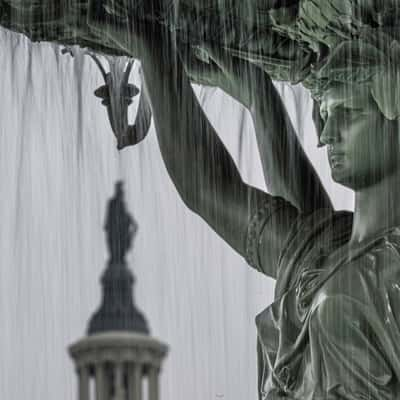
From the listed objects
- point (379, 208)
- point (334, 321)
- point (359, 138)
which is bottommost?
point (334, 321)

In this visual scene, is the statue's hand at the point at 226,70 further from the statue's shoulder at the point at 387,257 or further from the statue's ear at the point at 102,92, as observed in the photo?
the statue's shoulder at the point at 387,257

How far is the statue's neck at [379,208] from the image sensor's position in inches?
233

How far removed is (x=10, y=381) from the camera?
25.4 feet

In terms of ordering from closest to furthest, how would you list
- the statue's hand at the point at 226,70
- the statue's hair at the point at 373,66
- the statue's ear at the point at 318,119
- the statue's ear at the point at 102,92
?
the statue's hair at the point at 373,66 < the statue's ear at the point at 318,119 < the statue's hand at the point at 226,70 < the statue's ear at the point at 102,92

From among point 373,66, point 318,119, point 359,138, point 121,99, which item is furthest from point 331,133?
point 121,99

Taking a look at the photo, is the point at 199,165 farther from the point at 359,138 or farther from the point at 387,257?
the point at 387,257

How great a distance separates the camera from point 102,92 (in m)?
6.92

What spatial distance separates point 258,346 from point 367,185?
0.85m

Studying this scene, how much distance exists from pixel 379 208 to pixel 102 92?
1.59m

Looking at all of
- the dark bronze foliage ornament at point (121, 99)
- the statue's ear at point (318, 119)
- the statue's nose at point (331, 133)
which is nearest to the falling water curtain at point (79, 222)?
the dark bronze foliage ornament at point (121, 99)

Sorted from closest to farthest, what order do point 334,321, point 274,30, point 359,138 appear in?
1. point 334,321
2. point 359,138
3. point 274,30

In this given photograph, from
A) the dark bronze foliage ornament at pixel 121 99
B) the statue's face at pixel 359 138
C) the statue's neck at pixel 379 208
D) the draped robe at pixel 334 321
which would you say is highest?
the dark bronze foliage ornament at pixel 121 99

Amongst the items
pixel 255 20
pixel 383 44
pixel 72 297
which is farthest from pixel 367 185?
pixel 72 297

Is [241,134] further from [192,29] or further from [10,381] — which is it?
[10,381]
